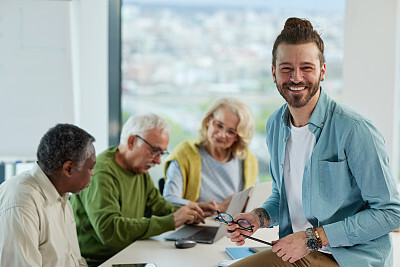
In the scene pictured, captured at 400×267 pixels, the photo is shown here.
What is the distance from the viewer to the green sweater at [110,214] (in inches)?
100.0

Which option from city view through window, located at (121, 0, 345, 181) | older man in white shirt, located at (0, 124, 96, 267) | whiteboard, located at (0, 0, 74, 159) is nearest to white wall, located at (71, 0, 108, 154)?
city view through window, located at (121, 0, 345, 181)

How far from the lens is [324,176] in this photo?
70.8 inches

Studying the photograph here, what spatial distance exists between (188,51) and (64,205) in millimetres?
2532

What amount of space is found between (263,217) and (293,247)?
0.36 m

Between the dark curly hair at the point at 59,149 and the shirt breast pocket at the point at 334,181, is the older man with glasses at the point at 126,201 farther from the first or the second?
the shirt breast pocket at the point at 334,181

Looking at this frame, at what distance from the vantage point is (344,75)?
4.14 meters

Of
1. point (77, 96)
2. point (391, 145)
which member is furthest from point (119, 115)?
point (391, 145)

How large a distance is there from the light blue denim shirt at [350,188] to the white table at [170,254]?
58 centimetres

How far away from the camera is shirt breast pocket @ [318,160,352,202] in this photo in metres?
1.75

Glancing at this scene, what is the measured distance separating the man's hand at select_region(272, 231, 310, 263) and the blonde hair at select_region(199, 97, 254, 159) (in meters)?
1.89

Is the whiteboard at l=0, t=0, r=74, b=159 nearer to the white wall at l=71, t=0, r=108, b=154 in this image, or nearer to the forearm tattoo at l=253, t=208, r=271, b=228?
the white wall at l=71, t=0, r=108, b=154

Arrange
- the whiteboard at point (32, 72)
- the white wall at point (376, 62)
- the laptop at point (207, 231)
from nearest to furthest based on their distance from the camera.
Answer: the laptop at point (207, 231), the whiteboard at point (32, 72), the white wall at point (376, 62)

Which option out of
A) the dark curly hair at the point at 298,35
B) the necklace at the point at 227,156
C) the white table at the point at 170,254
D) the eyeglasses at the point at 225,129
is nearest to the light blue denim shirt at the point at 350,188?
the dark curly hair at the point at 298,35

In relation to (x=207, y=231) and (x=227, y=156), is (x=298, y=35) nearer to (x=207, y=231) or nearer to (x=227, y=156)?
(x=207, y=231)
